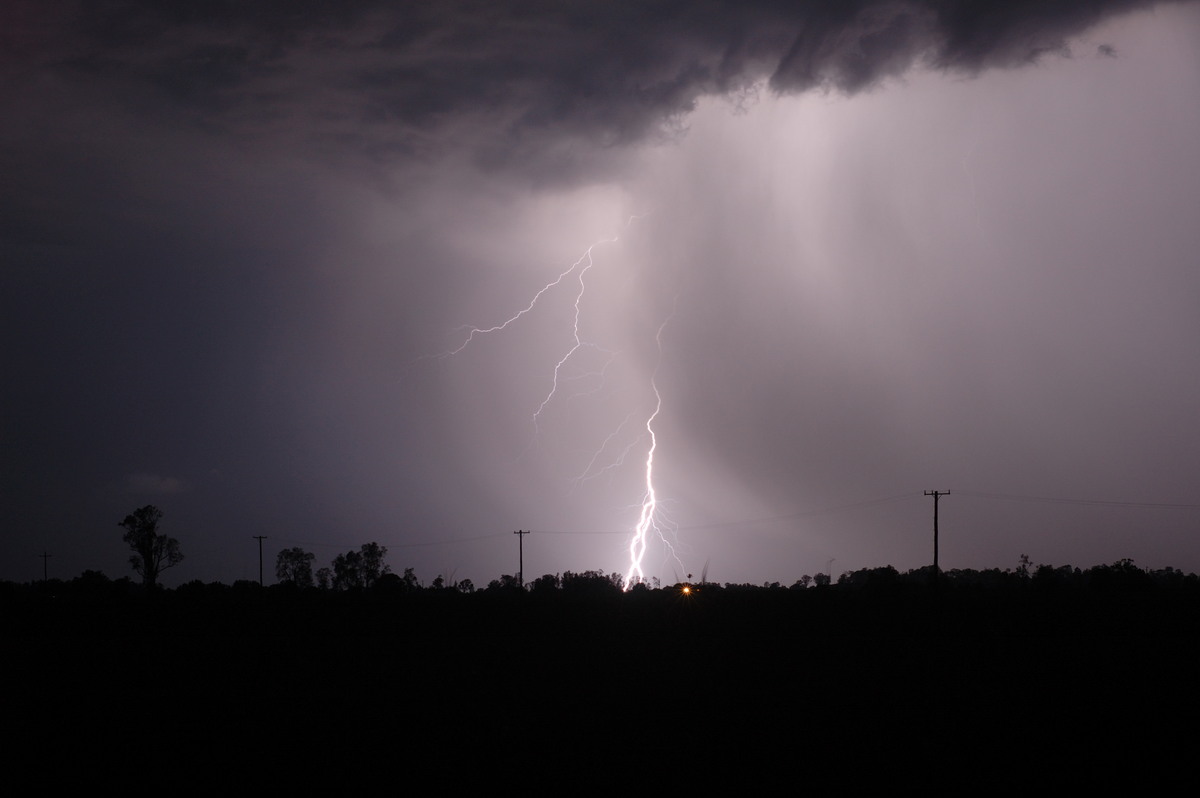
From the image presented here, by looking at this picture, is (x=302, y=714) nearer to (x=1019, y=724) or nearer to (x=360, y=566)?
(x=1019, y=724)

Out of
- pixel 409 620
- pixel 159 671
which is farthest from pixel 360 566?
pixel 159 671

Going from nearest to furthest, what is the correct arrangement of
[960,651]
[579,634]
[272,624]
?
[960,651] < [579,634] < [272,624]

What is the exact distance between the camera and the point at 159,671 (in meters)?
25.3

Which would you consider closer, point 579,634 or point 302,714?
point 302,714

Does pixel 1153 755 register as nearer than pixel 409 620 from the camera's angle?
Yes

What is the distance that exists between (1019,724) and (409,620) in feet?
103

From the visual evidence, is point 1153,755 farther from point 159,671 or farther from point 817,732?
point 159,671

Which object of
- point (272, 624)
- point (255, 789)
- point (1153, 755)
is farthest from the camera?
point (272, 624)

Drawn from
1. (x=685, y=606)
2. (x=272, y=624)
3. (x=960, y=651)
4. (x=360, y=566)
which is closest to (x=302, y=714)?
(x=960, y=651)

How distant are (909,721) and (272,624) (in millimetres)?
31630

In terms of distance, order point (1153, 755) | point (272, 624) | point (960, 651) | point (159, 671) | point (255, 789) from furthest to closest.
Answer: point (272, 624) → point (960, 651) → point (159, 671) → point (1153, 755) → point (255, 789)

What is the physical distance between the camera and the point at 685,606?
4569 cm

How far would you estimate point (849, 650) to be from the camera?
95.7 feet

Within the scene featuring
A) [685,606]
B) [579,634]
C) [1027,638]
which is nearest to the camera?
[1027,638]
